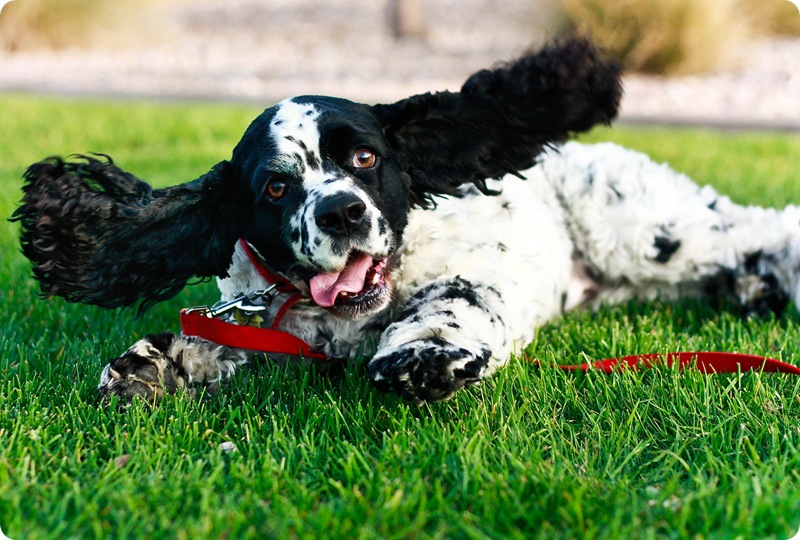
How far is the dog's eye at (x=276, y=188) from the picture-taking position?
10.0ft

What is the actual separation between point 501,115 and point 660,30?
9927mm

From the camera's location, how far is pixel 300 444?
8.61 feet

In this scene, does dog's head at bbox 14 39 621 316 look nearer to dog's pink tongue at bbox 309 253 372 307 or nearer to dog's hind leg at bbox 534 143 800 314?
dog's pink tongue at bbox 309 253 372 307

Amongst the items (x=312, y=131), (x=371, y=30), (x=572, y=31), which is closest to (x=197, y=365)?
(x=312, y=131)

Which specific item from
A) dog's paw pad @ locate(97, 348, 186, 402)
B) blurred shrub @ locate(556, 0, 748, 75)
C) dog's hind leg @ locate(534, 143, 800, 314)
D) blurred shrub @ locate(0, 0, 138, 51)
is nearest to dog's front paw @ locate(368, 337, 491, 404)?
dog's paw pad @ locate(97, 348, 186, 402)

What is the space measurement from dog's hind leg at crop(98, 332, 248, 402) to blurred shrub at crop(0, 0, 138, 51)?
14.4 m

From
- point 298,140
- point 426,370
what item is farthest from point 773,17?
point 426,370

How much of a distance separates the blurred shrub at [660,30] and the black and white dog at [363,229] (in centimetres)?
936

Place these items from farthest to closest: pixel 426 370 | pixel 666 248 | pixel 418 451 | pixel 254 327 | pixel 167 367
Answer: pixel 666 248 → pixel 254 327 → pixel 167 367 → pixel 426 370 → pixel 418 451

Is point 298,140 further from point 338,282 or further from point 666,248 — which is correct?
point 666,248

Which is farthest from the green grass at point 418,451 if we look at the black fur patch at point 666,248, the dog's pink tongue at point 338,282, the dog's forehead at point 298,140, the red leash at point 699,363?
the dog's forehead at point 298,140

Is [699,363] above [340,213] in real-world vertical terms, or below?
below

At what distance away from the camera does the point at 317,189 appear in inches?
117

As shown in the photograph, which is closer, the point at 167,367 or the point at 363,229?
the point at 363,229
